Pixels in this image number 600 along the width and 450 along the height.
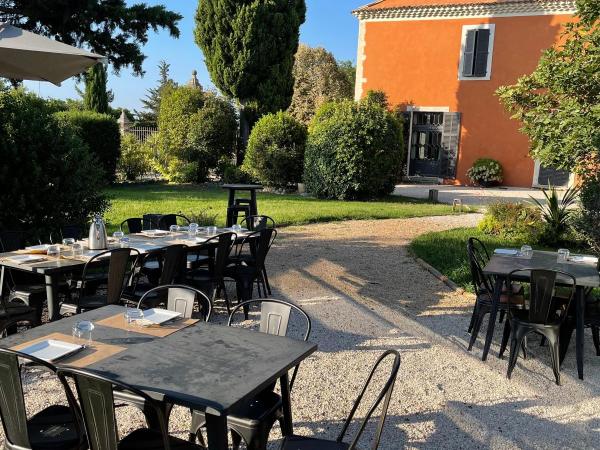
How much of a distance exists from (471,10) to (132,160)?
42.7 ft

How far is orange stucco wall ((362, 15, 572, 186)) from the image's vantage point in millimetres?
18141

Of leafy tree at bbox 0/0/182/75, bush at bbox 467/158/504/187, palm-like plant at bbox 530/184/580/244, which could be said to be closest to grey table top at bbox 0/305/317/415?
palm-like plant at bbox 530/184/580/244

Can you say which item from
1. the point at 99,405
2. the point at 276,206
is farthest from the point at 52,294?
the point at 276,206

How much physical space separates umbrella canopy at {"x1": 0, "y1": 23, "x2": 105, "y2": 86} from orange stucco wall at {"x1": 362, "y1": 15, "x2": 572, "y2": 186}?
1645 cm

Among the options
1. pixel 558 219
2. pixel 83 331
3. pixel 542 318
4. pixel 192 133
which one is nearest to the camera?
pixel 83 331

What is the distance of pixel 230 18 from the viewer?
1947 cm

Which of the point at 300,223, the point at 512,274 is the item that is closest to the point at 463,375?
the point at 512,274

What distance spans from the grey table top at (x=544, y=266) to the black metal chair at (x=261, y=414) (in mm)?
2051

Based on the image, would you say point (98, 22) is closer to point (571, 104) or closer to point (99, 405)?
point (571, 104)

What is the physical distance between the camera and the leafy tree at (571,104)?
6770mm

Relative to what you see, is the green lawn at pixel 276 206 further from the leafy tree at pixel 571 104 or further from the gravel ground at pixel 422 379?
the leafy tree at pixel 571 104

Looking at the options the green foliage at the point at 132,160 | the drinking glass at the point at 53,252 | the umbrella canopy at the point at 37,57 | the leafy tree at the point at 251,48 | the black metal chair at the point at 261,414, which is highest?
the leafy tree at the point at 251,48

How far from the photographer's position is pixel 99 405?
6.56 ft

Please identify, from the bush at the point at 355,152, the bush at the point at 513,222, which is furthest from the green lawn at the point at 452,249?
the bush at the point at 355,152
